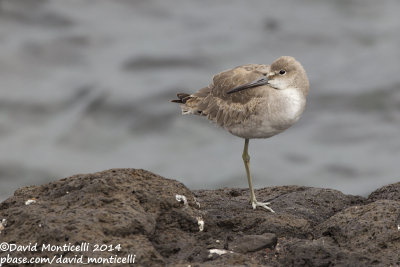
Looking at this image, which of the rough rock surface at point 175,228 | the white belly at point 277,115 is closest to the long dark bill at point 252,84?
the white belly at point 277,115

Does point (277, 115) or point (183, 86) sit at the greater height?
point (183, 86)

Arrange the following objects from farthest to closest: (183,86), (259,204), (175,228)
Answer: (183,86) → (259,204) → (175,228)

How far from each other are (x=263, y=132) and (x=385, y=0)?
1455cm

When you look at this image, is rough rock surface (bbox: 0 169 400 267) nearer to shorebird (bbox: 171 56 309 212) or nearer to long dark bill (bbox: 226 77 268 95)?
shorebird (bbox: 171 56 309 212)

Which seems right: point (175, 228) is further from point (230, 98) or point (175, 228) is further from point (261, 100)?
point (230, 98)

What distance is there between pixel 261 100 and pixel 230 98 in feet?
2.04

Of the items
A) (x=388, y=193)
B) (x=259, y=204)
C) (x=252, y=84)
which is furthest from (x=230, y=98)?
(x=388, y=193)

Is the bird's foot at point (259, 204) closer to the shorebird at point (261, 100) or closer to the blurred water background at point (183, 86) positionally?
the shorebird at point (261, 100)

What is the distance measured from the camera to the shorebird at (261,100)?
7500 millimetres

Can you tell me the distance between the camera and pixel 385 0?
20.7m

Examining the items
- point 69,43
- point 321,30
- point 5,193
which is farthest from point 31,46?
point 321,30

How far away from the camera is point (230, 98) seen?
8164 mm

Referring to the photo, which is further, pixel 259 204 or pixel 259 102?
pixel 259 102

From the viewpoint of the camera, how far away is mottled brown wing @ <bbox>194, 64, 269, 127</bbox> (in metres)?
7.84
